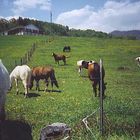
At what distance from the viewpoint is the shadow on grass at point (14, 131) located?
945 cm

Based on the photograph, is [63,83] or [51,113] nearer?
[51,113]

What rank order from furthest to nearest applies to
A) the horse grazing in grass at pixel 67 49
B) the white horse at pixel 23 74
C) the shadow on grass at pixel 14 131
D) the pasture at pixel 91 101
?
A: the horse grazing in grass at pixel 67 49 < the white horse at pixel 23 74 < the pasture at pixel 91 101 < the shadow on grass at pixel 14 131

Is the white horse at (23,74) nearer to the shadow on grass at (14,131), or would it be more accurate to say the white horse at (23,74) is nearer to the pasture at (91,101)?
the pasture at (91,101)

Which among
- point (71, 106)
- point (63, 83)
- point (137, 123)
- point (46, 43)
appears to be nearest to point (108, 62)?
point (63, 83)

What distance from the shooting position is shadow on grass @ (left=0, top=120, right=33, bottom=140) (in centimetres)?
945

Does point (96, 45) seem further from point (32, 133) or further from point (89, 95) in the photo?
point (32, 133)

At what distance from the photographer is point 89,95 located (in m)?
16.1

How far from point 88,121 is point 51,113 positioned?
222 centimetres

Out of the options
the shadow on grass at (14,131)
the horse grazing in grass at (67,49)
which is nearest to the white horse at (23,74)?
the shadow on grass at (14,131)

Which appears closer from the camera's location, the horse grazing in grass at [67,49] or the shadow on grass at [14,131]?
the shadow on grass at [14,131]

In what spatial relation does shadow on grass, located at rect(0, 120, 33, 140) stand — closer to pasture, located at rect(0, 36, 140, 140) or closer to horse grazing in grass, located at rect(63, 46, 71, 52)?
pasture, located at rect(0, 36, 140, 140)

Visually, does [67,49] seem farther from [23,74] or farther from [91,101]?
[91,101]

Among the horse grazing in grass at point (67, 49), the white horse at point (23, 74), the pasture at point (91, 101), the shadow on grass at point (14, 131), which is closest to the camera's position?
the shadow on grass at point (14, 131)

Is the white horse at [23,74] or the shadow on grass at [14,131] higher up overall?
the white horse at [23,74]
